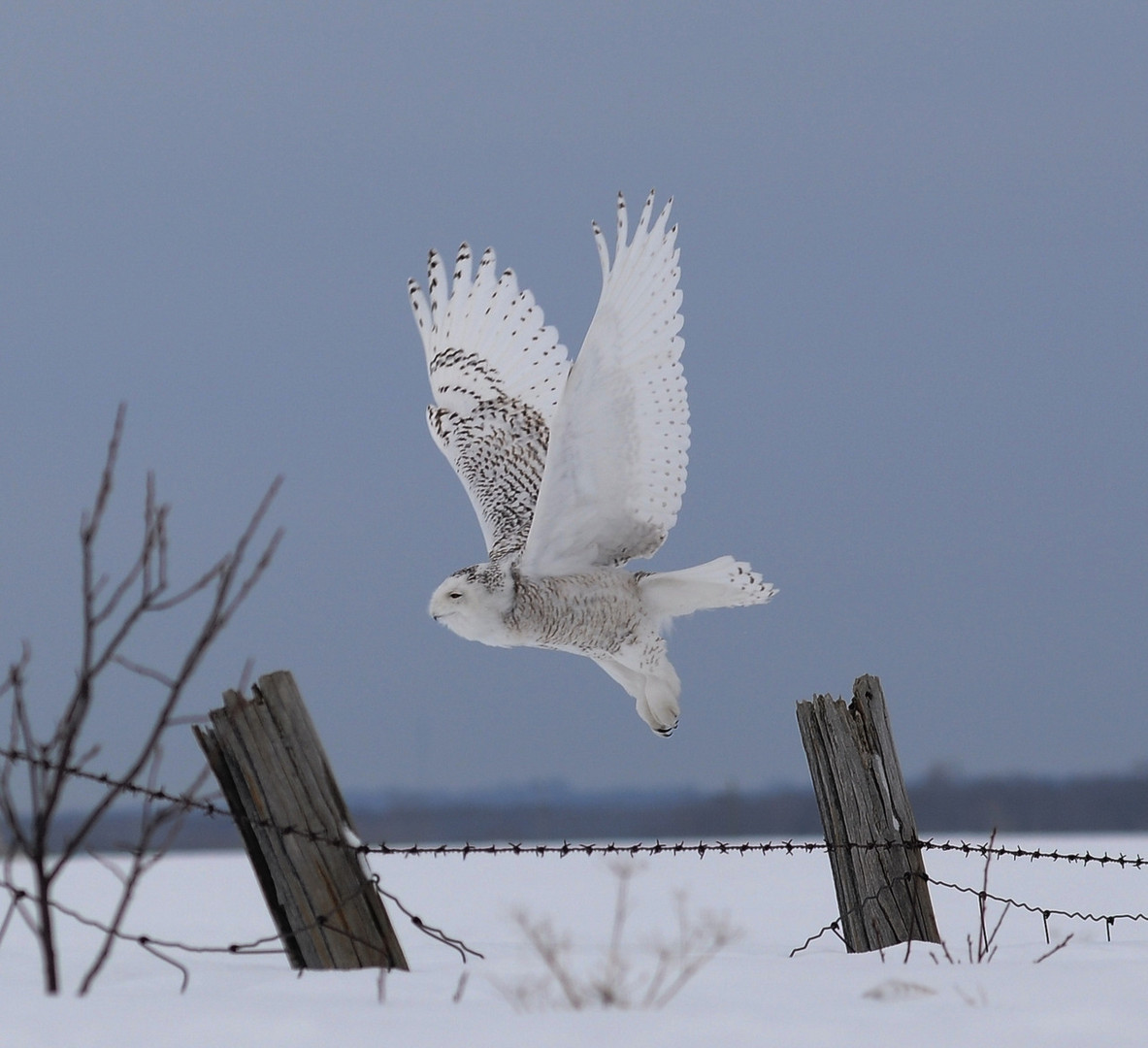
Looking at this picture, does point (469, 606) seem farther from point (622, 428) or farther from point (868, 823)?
point (868, 823)

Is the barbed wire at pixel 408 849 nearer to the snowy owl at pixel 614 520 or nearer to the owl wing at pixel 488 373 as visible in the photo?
the snowy owl at pixel 614 520

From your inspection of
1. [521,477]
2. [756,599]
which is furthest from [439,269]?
[756,599]

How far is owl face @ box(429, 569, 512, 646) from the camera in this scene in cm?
464

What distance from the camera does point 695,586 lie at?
515 centimetres

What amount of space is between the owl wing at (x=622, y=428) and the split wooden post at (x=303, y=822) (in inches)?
71.2

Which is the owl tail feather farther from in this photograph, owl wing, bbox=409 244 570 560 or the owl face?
owl wing, bbox=409 244 570 560

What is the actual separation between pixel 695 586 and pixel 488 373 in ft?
6.26

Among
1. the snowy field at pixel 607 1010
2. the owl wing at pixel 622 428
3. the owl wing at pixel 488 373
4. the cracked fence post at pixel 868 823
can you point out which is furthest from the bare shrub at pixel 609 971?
the owl wing at pixel 488 373

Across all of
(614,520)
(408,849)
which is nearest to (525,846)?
(408,849)

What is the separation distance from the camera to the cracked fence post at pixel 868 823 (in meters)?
3.93

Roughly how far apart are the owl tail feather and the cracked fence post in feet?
3.77

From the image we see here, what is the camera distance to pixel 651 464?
5.02 metres

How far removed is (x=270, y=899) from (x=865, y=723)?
6.21ft

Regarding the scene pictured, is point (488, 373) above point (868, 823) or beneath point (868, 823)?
above
